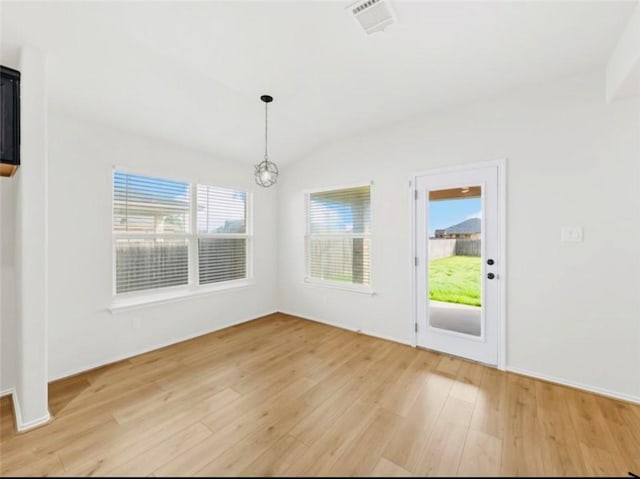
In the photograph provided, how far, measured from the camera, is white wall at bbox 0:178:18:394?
2236mm

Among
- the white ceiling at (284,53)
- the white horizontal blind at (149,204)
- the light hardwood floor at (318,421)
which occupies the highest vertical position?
the white ceiling at (284,53)

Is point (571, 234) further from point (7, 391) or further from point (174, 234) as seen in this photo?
point (7, 391)

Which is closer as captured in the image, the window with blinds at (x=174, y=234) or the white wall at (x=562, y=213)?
the white wall at (x=562, y=213)

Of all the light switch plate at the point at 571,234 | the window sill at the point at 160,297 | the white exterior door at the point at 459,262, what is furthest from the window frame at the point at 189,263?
the light switch plate at the point at 571,234

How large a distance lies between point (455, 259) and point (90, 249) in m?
3.94

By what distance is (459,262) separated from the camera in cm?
294

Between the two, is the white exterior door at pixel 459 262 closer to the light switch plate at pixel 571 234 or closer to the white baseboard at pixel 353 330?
the white baseboard at pixel 353 330

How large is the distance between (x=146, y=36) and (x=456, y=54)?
2.43 meters

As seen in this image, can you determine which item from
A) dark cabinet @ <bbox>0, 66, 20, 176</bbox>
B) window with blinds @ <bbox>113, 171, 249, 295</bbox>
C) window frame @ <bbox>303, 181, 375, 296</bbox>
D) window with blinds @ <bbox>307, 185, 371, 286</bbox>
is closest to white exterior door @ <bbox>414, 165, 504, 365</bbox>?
window frame @ <bbox>303, 181, 375, 296</bbox>

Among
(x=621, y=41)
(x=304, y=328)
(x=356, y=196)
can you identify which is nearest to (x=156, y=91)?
(x=356, y=196)

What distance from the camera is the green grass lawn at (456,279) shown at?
285 cm

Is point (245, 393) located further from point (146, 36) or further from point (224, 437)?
point (146, 36)

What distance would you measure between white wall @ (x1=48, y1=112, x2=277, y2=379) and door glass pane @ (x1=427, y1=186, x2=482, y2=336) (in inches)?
126

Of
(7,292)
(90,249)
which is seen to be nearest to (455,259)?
(90,249)
